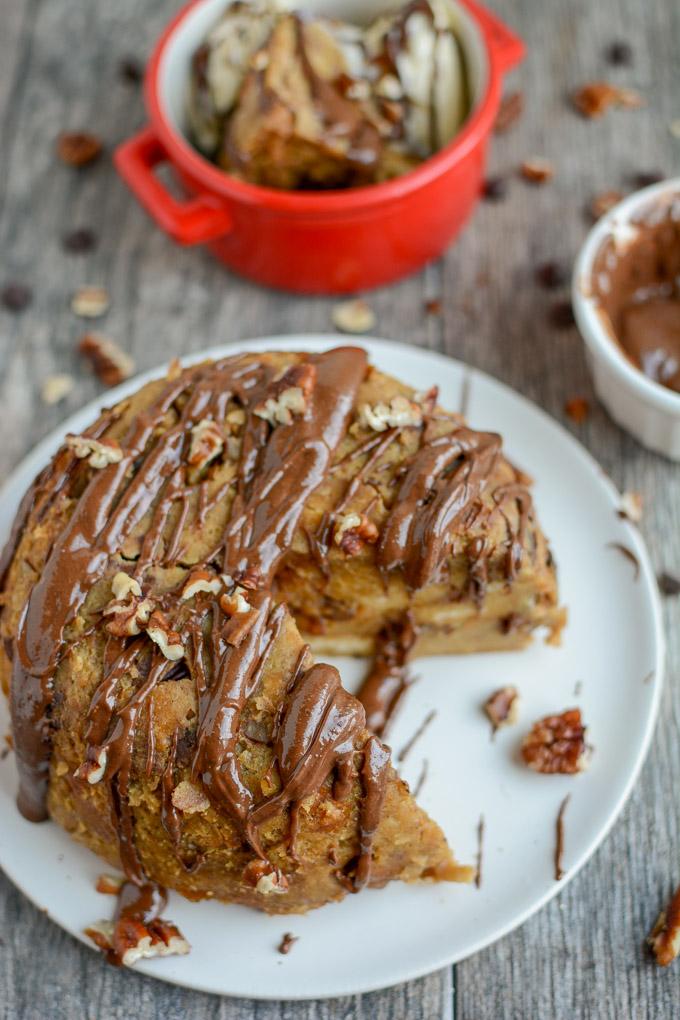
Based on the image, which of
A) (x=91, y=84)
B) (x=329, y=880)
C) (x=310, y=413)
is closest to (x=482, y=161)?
(x=310, y=413)

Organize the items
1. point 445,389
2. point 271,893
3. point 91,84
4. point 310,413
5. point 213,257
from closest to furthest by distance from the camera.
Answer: point 271,893 → point 310,413 → point 445,389 → point 213,257 → point 91,84

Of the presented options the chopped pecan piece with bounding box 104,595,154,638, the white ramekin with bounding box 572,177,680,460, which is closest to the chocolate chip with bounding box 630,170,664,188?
the white ramekin with bounding box 572,177,680,460

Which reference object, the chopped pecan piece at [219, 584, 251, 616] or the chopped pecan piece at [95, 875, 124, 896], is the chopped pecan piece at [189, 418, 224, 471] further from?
the chopped pecan piece at [95, 875, 124, 896]

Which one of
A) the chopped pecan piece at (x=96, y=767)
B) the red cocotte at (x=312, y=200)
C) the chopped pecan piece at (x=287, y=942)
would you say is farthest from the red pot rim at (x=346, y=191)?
the chopped pecan piece at (x=287, y=942)

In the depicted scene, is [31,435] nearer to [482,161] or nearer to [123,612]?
[123,612]

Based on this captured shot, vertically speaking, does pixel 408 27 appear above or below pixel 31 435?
above

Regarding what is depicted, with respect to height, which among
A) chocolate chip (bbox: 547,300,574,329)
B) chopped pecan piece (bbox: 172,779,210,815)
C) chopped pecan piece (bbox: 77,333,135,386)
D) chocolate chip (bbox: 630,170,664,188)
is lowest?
chocolate chip (bbox: 547,300,574,329)

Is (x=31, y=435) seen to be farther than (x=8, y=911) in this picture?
Yes
